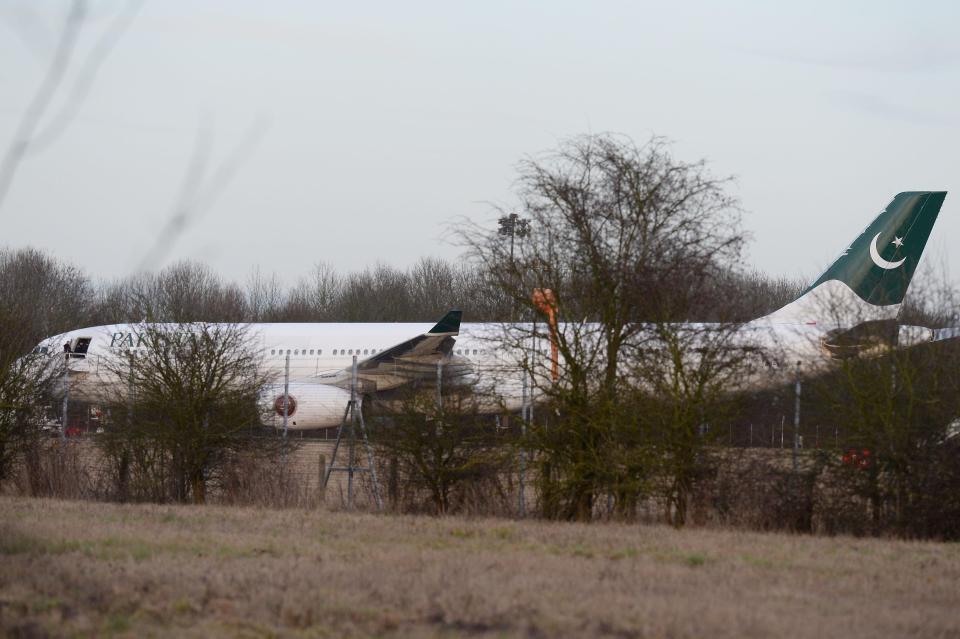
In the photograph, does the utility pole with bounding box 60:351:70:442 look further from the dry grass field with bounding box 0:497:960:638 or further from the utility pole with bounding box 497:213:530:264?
the utility pole with bounding box 497:213:530:264

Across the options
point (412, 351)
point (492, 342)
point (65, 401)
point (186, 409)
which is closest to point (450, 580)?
point (492, 342)

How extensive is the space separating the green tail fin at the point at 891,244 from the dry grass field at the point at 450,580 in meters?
15.9

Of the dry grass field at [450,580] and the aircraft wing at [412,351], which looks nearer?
the dry grass field at [450,580]

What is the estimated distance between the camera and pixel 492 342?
15617mm

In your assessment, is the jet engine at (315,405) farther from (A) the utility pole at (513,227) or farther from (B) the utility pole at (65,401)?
(A) the utility pole at (513,227)

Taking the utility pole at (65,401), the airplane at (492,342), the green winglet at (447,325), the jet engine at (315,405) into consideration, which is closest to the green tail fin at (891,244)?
the airplane at (492,342)

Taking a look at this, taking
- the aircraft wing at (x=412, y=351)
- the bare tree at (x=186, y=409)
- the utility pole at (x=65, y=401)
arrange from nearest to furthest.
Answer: the bare tree at (x=186, y=409), the utility pole at (x=65, y=401), the aircraft wing at (x=412, y=351)

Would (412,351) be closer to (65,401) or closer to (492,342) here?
(65,401)

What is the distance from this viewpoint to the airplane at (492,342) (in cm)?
1515

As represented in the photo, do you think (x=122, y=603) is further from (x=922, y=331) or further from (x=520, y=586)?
(x=922, y=331)

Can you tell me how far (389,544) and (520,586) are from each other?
306 cm

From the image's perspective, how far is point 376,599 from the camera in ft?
26.6

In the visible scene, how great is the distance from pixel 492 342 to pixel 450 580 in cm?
→ 686

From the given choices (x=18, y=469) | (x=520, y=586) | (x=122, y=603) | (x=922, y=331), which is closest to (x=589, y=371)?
(x=922, y=331)
